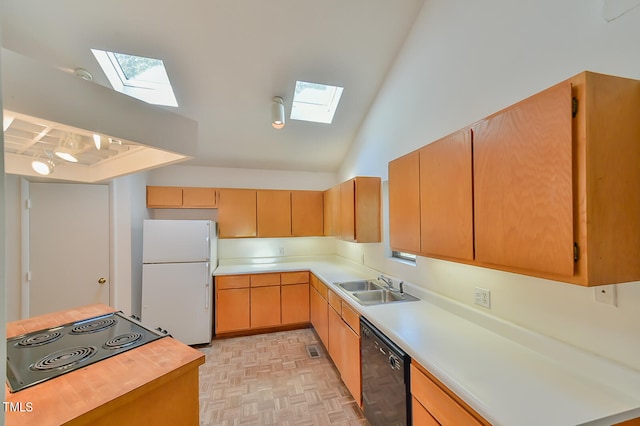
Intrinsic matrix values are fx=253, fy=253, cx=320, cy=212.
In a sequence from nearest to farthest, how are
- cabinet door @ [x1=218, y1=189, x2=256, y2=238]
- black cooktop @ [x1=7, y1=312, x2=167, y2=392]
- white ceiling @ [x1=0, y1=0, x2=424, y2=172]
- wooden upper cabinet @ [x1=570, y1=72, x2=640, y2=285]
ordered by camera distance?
wooden upper cabinet @ [x1=570, y1=72, x2=640, y2=285]
black cooktop @ [x1=7, y1=312, x2=167, y2=392]
white ceiling @ [x1=0, y1=0, x2=424, y2=172]
cabinet door @ [x1=218, y1=189, x2=256, y2=238]

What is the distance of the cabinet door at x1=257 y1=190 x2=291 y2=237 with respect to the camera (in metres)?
3.86

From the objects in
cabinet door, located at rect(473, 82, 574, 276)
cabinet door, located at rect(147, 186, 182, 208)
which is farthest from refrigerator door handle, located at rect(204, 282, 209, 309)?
cabinet door, located at rect(473, 82, 574, 276)

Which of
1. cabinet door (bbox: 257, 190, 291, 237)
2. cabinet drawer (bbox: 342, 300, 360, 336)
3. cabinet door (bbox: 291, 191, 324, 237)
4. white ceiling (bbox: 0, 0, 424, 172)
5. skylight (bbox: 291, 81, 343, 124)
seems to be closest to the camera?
white ceiling (bbox: 0, 0, 424, 172)

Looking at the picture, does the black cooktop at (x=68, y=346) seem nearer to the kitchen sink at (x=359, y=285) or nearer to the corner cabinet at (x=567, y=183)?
the kitchen sink at (x=359, y=285)

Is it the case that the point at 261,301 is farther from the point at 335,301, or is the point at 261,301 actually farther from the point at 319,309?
→ the point at 335,301

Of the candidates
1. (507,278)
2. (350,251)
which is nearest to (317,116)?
(350,251)

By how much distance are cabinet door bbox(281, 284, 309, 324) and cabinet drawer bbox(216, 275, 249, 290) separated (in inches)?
21.0

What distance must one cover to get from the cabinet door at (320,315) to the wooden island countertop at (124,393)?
168cm

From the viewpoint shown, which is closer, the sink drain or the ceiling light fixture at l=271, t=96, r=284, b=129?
the ceiling light fixture at l=271, t=96, r=284, b=129

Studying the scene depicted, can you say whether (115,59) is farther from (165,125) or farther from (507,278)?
(507,278)

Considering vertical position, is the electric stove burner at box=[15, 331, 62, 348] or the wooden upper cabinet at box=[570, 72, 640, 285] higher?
the wooden upper cabinet at box=[570, 72, 640, 285]

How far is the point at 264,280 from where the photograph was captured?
11.6 feet

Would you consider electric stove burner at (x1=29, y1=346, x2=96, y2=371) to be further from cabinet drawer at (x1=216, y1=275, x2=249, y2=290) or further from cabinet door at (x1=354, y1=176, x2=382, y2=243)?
cabinet door at (x1=354, y1=176, x2=382, y2=243)

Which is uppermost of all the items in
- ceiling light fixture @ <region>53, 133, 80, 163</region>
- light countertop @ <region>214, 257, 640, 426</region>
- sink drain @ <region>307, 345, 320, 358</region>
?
ceiling light fixture @ <region>53, 133, 80, 163</region>
